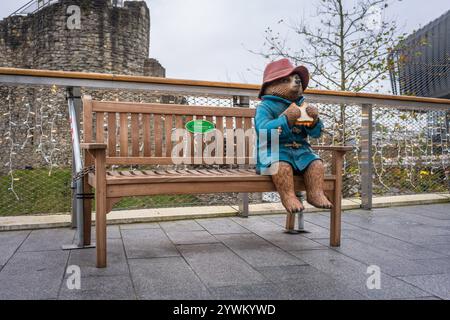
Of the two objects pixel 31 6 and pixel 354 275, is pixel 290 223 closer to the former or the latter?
pixel 354 275

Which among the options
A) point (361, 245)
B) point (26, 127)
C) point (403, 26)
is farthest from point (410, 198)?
point (403, 26)

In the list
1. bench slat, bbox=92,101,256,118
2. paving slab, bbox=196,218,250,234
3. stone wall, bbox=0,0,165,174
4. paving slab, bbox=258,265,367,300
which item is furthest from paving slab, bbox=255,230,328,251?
stone wall, bbox=0,0,165,174

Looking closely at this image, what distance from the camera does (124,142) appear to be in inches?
122

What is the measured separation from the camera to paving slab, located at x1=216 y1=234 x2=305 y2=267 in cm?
255

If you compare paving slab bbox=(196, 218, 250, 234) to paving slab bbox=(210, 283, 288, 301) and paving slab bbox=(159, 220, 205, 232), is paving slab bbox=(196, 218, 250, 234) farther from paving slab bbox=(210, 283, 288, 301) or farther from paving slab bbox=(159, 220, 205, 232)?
paving slab bbox=(210, 283, 288, 301)

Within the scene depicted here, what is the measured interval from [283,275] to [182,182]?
0.78 metres

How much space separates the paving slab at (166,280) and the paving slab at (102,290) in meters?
0.04

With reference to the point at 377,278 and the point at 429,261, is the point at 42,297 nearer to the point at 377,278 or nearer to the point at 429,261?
the point at 377,278

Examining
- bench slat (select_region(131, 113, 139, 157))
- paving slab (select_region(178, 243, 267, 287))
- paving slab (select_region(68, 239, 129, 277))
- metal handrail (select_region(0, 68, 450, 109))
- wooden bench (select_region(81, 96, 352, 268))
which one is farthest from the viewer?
metal handrail (select_region(0, 68, 450, 109))

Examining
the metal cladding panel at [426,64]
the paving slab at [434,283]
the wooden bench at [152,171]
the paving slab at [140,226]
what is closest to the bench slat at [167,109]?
the wooden bench at [152,171]

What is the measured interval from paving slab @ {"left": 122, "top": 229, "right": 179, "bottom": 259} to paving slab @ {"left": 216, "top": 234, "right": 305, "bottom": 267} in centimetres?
40

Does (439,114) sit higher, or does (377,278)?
(439,114)

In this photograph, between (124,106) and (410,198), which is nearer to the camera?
(124,106)
